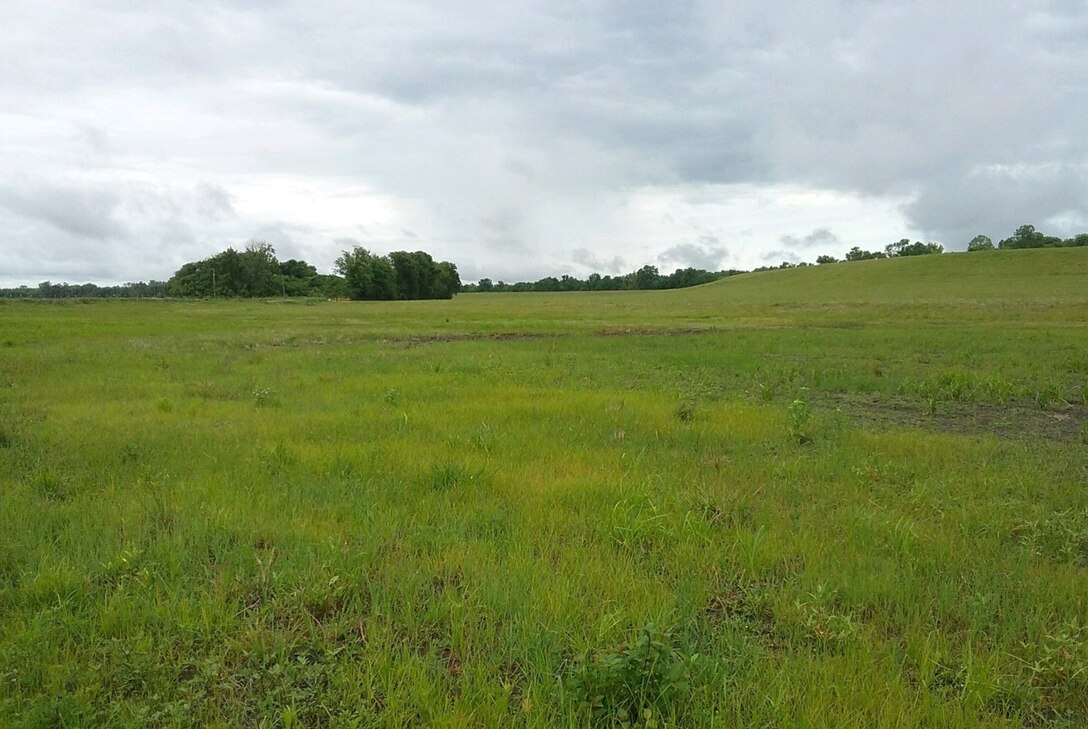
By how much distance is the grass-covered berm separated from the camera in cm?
335

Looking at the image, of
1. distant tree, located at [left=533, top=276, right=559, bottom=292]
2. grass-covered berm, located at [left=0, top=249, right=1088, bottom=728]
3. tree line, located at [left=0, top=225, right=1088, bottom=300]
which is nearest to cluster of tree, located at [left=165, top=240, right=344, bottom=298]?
tree line, located at [left=0, top=225, right=1088, bottom=300]

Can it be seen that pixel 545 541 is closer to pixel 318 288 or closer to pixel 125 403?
pixel 125 403

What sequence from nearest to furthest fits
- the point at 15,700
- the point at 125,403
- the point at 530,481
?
the point at 15,700, the point at 530,481, the point at 125,403

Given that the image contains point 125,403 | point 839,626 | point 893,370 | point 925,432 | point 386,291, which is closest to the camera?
point 839,626

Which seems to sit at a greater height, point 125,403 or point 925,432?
point 125,403

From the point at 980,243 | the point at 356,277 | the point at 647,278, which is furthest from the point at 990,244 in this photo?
the point at 356,277

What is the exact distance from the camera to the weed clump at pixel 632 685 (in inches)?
125

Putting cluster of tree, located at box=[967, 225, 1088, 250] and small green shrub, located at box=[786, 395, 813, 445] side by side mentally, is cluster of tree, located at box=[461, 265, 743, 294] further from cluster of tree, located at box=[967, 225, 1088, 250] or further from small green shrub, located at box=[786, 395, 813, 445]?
small green shrub, located at box=[786, 395, 813, 445]

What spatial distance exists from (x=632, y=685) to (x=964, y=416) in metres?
10.6

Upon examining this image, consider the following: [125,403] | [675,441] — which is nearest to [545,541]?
[675,441]

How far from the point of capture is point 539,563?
473cm

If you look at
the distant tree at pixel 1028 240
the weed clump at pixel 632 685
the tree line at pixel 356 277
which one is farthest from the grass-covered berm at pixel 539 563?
the distant tree at pixel 1028 240

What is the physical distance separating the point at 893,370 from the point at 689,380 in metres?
5.93

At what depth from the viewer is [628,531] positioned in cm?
534
